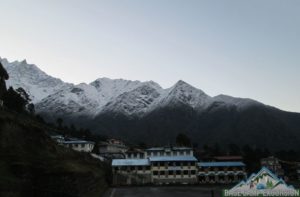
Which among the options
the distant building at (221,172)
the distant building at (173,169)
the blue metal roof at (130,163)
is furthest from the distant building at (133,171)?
the distant building at (221,172)

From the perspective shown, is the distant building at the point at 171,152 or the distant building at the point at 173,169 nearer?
the distant building at the point at 173,169

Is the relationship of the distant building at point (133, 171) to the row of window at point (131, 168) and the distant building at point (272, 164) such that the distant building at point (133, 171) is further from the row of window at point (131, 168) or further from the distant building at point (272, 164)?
the distant building at point (272, 164)

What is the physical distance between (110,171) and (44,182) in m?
55.7

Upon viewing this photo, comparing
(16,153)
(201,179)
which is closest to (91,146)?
(201,179)

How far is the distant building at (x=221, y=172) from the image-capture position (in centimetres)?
9419

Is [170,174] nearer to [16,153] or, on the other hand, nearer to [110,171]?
[110,171]

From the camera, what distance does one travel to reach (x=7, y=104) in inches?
3962

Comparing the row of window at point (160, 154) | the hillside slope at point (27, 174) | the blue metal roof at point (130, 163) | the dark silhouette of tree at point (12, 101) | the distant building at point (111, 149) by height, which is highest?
the dark silhouette of tree at point (12, 101)

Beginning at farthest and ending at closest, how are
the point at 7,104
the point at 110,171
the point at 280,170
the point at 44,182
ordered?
the point at 280,170
the point at 7,104
the point at 110,171
the point at 44,182

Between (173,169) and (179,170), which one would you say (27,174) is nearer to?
(173,169)

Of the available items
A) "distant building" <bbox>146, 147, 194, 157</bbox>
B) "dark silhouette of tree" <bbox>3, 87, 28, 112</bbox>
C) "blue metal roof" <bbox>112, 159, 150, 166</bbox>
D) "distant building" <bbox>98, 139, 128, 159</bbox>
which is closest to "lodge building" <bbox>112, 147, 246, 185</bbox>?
"blue metal roof" <bbox>112, 159, 150, 166</bbox>

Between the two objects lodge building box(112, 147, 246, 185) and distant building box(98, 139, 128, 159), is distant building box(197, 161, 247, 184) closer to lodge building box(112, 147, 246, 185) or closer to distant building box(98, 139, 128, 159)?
lodge building box(112, 147, 246, 185)

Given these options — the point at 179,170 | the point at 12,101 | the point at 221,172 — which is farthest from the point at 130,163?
the point at 12,101

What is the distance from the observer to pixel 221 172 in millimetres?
94688
